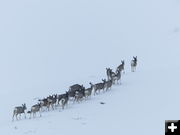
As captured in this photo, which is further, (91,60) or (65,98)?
(91,60)

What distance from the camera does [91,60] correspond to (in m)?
40.5

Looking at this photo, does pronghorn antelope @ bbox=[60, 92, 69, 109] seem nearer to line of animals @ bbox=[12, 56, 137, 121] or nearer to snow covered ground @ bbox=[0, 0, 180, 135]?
line of animals @ bbox=[12, 56, 137, 121]

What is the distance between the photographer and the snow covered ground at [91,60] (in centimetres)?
2319

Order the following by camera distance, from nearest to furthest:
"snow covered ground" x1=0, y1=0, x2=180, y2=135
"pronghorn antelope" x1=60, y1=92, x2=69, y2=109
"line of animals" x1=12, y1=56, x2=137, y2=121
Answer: "snow covered ground" x1=0, y1=0, x2=180, y2=135, "line of animals" x1=12, y1=56, x2=137, y2=121, "pronghorn antelope" x1=60, y1=92, x2=69, y2=109

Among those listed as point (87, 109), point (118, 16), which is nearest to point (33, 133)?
point (87, 109)

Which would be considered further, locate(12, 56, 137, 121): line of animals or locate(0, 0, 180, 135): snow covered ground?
locate(12, 56, 137, 121): line of animals

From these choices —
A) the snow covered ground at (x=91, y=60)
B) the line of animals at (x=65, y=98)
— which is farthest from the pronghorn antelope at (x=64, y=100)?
the snow covered ground at (x=91, y=60)

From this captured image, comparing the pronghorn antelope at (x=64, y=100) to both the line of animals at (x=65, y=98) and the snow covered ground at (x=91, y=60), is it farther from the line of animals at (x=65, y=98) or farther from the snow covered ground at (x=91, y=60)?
the snow covered ground at (x=91, y=60)

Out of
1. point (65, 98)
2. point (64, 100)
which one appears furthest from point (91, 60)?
point (64, 100)

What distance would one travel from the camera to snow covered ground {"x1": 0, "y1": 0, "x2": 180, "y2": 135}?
23188mm

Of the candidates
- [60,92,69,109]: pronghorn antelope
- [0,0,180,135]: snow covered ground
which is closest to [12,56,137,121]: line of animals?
[60,92,69,109]: pronghorn antelope

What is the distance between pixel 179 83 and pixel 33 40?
777 inches

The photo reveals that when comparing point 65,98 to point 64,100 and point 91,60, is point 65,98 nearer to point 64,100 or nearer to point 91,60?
point 64,100

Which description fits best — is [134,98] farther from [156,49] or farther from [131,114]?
[156,49]
